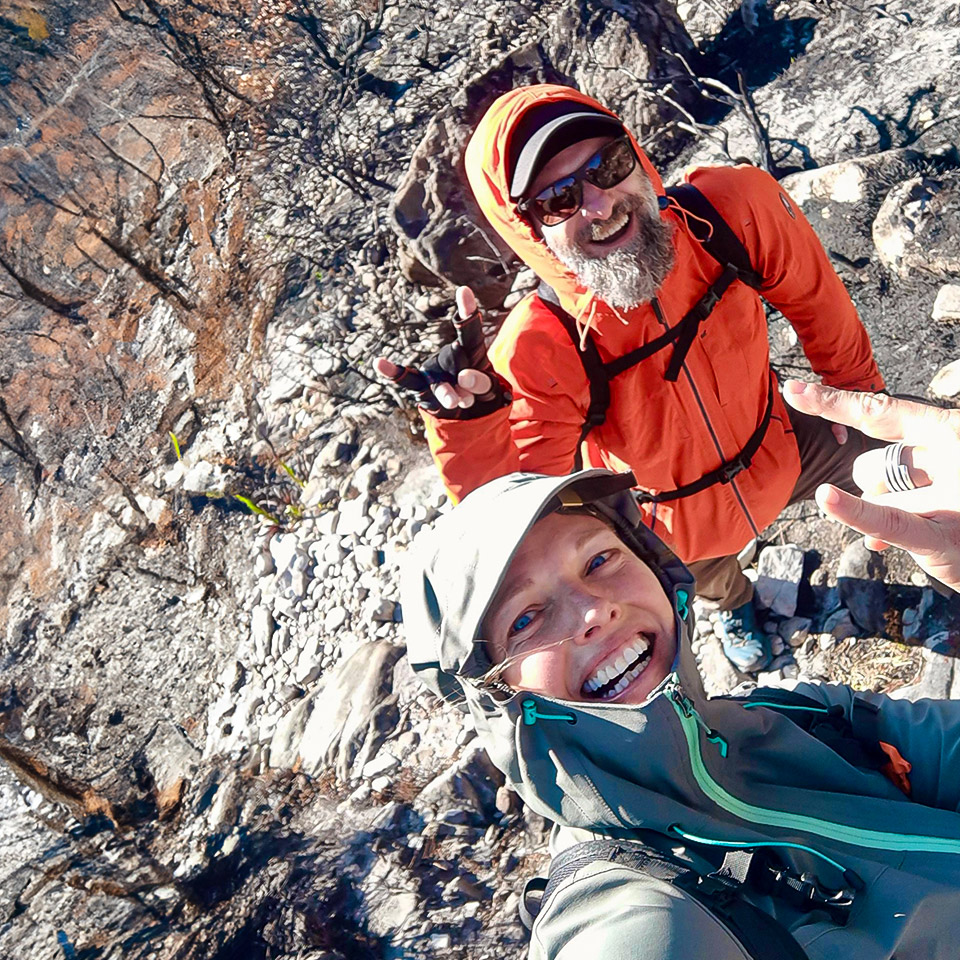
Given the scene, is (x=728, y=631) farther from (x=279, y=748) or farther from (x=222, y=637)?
(x=222, y=637)

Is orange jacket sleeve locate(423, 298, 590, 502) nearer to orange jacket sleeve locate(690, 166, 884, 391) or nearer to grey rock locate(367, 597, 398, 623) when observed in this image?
orange jacket sleeve locate(690, 166, 884, 391)

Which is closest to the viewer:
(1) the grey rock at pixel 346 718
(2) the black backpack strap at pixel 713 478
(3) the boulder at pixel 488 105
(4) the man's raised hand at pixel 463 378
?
(4) the man's raised hand at pixel 463 378

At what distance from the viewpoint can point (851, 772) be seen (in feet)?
5.36

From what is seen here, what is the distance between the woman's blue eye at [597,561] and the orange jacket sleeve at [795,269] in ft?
4.61

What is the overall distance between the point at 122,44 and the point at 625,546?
16098 mm

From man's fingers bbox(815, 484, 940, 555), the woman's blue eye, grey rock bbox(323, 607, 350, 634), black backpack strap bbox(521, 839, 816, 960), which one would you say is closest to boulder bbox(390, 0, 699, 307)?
grey rock bbox(323, 607, 350, 634)

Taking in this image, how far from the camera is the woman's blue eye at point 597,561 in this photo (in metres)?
1.80

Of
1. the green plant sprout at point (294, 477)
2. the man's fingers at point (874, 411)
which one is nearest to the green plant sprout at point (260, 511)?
the green plant sprout at point (294, 477)

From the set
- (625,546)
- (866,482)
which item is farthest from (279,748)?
(866,482)

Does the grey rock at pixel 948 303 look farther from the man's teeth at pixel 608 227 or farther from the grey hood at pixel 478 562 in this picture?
the grey hood at pixel 478 562

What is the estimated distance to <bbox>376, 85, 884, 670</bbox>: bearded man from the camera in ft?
8.05

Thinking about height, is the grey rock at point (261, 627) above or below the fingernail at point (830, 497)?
below

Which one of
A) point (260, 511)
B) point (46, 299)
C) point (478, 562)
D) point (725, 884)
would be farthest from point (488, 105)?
point (46, 299)

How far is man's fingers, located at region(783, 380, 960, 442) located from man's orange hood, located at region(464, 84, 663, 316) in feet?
3.90
